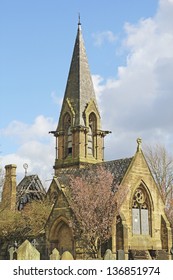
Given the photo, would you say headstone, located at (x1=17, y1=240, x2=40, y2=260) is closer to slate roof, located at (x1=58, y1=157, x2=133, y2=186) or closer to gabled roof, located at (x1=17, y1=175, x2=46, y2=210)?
slate roof, located at (x1=58, y1=157, x2=133, y2=186)

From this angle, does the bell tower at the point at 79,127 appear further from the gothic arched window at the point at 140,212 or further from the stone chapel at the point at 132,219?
the gothic arched window at the point at 140,212

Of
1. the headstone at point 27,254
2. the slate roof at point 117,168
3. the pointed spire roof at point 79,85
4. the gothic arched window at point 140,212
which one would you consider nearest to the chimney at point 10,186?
the slate roof at point 117,168

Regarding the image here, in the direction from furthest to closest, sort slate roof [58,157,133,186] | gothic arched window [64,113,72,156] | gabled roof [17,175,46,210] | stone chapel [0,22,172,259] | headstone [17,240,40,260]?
gothic arched window [64,113,72,156] < gabled roof [17,175,46,210] < slate roof [58,157,133,186] < stone chapel [0,22,172,259] < headstone [17,240,40,260]

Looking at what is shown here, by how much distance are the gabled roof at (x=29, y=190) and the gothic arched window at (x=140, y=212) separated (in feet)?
46.9

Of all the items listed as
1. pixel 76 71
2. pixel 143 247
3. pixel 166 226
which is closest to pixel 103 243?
pixel 143 247

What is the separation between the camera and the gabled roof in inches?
2057

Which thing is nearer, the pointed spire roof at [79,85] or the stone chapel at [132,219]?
the stone chapel at [132,219]

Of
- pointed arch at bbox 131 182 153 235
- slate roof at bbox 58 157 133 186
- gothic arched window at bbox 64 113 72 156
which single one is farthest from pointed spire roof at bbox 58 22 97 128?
pointed arch at bbox 131 182 153 235

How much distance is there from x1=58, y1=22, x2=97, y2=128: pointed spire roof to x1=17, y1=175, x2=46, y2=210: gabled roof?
7.85 meters

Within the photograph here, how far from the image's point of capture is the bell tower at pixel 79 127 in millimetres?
55031

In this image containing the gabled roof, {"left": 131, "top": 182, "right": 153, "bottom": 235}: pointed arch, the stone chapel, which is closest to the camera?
the stone chapel

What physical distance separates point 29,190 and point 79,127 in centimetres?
881

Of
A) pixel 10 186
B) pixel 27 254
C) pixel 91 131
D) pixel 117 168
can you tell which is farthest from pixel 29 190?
pixel 27 254

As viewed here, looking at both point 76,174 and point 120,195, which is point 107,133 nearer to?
point 76,174
